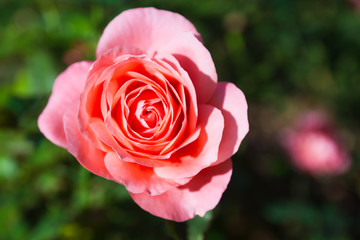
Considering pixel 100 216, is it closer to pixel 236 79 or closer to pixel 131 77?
pixel 131 77

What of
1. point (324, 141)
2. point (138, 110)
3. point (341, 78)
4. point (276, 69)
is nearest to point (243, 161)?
point (324, 141)

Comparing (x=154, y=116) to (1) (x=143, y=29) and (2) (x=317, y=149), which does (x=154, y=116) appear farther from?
(2) (x=317, y=149)

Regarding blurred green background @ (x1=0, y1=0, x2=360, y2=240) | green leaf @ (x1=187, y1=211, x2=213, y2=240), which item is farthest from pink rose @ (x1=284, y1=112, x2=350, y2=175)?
green leaf @ (x1=187, y1=211, x2=213, y2=240)

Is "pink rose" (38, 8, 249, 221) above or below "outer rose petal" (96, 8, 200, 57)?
below

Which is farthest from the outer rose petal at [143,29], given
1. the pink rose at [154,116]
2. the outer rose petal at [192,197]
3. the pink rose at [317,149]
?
the pink rose at [317,149]

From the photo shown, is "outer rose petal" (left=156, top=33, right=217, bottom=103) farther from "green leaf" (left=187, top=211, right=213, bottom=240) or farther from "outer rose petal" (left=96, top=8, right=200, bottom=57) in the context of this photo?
"green leaf" (left=187, top=211, right=213, bottom=240)

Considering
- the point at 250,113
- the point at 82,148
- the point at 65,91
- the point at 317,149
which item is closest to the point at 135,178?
the point at 82,148

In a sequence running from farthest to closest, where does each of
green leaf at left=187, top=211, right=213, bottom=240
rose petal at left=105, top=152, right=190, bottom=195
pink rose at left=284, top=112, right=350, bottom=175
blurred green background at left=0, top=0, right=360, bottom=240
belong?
pink rose at left=284, top=112, right=350, bottom=175 < blurred green background at left=0, top=0, right=360, bottom=240 < green leaf at left=187, top=211, right=213, bottom=240 < rose petal at left=105, top=152, right=190, bottom=195
